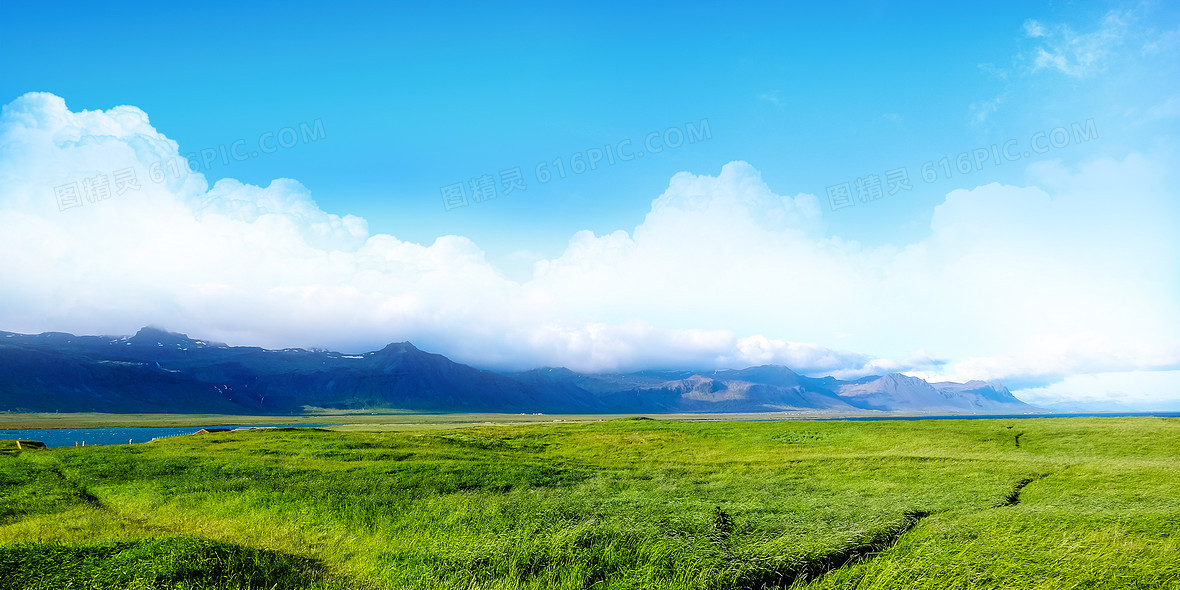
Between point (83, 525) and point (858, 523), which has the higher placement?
point (858, 523)

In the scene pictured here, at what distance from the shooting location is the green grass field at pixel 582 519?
560 inches

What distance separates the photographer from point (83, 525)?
20047 mm

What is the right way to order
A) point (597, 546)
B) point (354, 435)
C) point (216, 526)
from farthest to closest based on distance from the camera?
point (354, 435) → point (216, 526) → point (597, 546)

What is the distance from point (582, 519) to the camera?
19.2m

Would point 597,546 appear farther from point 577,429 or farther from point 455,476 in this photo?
point 577,429

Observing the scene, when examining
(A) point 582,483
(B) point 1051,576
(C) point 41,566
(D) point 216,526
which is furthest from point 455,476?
(B) point 1051,576

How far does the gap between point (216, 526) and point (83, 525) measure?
4245mm

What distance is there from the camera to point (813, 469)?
34.6 m

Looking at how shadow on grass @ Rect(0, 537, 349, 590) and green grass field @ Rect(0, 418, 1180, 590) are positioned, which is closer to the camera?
shadow on grass @ Rect(0, 537, 349, 590)

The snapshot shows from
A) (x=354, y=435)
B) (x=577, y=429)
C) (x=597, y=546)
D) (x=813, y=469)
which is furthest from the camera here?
(x=577, y=429)

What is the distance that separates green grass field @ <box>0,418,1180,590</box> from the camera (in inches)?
560

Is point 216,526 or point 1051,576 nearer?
point 1051,576

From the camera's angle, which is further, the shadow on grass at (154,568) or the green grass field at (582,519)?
the green grass field at (582,519)

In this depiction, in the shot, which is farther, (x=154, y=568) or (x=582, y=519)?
(x=582, y=519)
